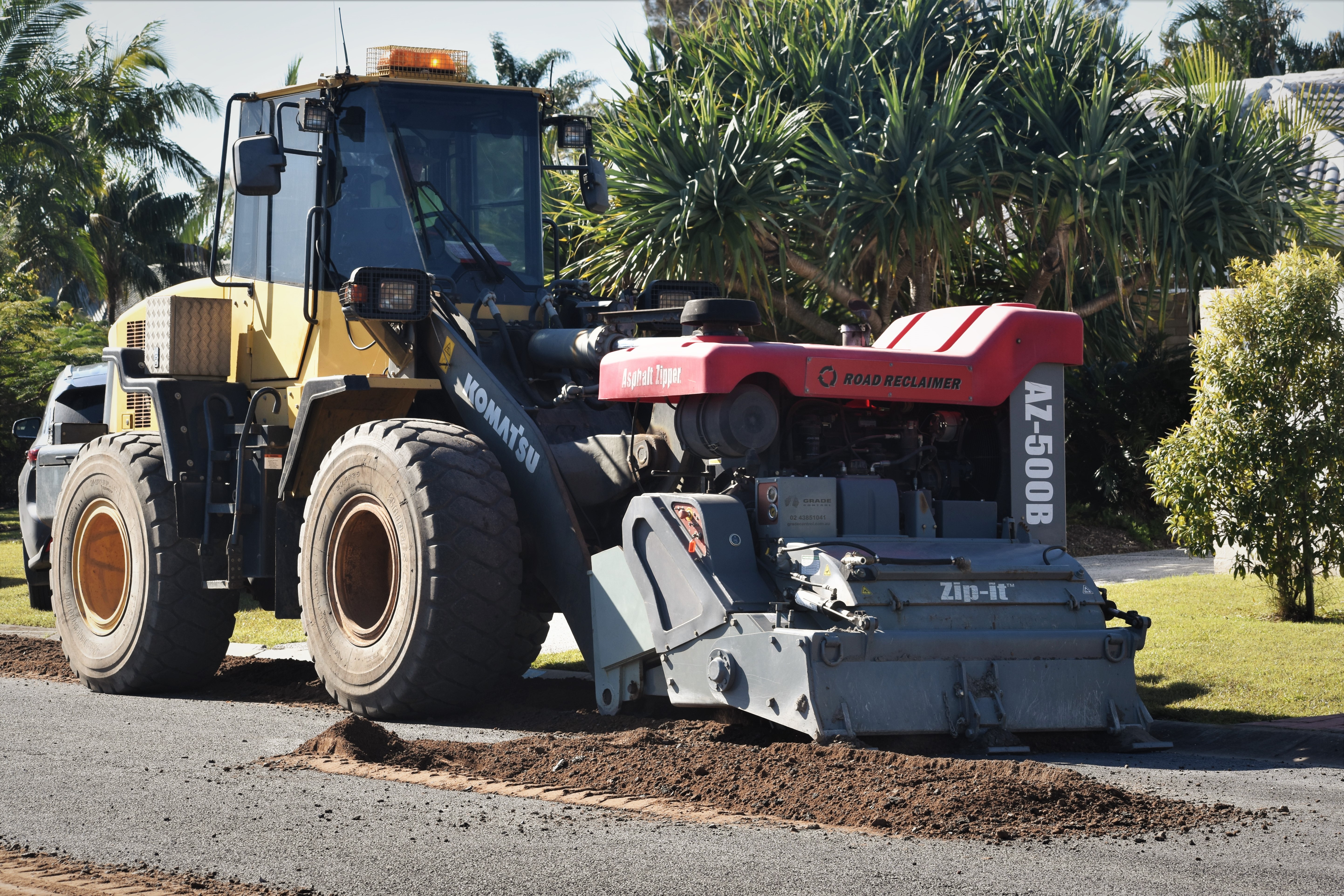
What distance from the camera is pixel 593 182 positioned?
9953 millimetres

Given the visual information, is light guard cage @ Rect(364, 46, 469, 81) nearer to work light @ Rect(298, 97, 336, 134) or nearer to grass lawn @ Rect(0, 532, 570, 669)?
work light @ Rect(298, 97, 336, 134)

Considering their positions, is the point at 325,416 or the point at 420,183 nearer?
the point at 325,416

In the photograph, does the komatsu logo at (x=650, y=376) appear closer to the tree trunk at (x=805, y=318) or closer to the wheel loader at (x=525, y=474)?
the wheel loader at (x=525, y=474)

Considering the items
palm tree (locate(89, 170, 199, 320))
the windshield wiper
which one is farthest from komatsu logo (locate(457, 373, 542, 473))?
palm tree (locate(89, 170, 199, 320))

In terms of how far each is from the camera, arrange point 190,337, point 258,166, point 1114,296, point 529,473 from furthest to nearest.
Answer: point 1114,296
point 190,337
point 258,166
point 529,473

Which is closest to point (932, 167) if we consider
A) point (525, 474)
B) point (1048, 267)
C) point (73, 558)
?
point (1048, 267)

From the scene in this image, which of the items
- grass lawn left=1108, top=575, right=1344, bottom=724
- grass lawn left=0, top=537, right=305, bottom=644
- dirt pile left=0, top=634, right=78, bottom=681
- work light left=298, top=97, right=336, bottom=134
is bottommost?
grass lawn left=0, top=537, right=305, bottom=644

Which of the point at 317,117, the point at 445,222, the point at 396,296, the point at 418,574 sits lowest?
the point at 418,574

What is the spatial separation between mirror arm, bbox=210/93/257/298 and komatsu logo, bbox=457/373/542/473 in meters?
2.08

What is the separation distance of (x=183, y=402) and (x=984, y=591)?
5520 millimetres

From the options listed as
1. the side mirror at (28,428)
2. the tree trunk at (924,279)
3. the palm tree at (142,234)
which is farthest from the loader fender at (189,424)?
the palm tree at (142,234)

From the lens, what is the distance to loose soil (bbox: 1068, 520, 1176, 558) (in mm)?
18250

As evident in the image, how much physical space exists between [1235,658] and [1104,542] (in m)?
9.14

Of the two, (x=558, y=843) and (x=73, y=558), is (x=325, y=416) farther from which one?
(x=558, y=843)
